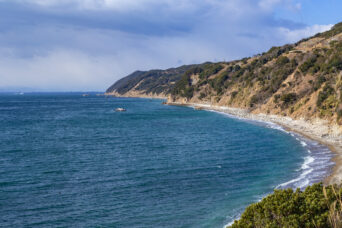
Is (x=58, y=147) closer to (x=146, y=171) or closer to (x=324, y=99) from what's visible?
(x=146, y=171)

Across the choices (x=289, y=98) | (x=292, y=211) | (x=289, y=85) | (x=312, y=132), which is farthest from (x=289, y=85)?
(x=292, y=211)

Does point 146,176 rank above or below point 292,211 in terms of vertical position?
below

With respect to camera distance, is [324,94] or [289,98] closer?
[324,94]

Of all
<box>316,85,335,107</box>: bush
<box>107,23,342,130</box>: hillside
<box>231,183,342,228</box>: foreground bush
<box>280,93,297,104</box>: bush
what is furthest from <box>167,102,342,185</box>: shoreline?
<box>231,183,342,228</box>: foreground bush

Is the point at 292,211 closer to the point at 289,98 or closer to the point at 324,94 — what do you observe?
the point at 324,94

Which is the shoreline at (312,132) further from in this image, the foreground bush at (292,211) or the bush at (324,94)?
the foreground bush at (292,211)

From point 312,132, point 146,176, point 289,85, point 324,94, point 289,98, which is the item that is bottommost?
point 146,176

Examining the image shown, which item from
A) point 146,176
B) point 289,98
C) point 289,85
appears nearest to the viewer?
point 146,176

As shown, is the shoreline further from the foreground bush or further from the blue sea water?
the foreground bush
